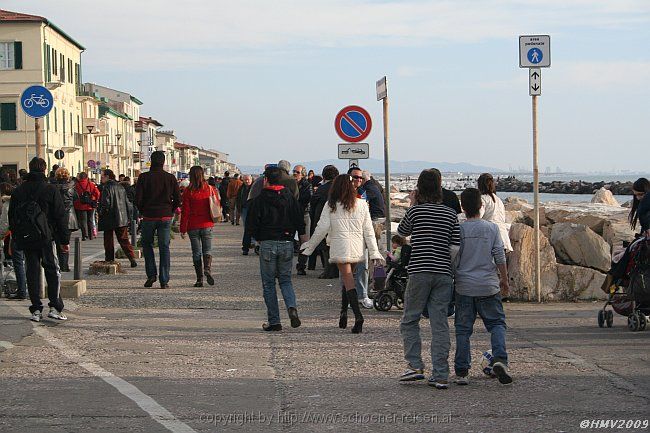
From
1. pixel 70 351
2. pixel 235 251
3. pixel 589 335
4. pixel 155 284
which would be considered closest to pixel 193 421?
pixel 70 351

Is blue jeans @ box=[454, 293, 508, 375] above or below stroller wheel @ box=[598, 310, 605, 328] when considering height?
above

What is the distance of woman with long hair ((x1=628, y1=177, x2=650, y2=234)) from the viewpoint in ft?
38.9

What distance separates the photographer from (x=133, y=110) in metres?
129

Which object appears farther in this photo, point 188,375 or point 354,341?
point 354,341

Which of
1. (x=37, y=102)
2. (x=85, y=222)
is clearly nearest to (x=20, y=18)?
(x=85, y=222)

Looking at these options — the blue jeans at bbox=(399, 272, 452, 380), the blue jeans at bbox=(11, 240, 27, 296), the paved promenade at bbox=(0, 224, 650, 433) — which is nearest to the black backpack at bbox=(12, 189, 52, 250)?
the paved promenade at bbox=(0, 224, 650, 433)

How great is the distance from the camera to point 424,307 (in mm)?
8766

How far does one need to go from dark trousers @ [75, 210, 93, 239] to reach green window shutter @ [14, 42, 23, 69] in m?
40.4

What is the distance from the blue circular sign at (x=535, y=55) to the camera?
48.0 ft

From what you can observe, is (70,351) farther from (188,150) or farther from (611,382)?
(188,150)

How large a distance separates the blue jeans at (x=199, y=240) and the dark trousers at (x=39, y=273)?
14.0 ft

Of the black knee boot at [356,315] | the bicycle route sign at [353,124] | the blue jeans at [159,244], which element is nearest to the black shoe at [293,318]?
the black knee boot at [356,315]

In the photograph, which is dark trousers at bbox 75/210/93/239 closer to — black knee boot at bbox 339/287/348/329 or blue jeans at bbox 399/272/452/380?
black knee boot at bbox 339/287/348/329

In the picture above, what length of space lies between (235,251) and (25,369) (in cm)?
1619
